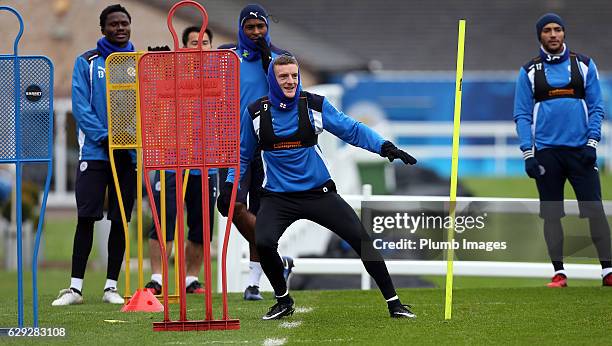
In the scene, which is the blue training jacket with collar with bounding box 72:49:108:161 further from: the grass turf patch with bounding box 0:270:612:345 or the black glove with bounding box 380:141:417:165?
the black glove with bounding box 380:141:417:165

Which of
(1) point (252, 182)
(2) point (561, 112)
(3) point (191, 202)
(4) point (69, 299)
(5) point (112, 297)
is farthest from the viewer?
(3) point (191, 202)

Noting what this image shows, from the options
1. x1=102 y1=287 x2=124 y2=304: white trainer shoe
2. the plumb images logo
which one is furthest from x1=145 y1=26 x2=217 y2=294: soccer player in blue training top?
the plumb images logo

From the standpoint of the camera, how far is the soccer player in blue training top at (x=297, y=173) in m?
9.10

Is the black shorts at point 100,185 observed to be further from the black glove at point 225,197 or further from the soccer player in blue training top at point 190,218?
the black glove at point 225,197

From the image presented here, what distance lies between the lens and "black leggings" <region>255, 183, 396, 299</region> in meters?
9.09

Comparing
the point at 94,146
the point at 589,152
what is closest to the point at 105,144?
the point at 94,146

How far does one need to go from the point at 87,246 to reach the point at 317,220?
2.56 metres

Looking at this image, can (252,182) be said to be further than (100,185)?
No

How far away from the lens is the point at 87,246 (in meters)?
10.9

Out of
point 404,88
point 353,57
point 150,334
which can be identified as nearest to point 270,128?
point 150,334

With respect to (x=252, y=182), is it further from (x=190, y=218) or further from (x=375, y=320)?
(x=375, y=320)

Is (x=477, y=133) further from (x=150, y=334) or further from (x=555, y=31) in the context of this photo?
(x=150, y=334)

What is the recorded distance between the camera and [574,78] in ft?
36.9

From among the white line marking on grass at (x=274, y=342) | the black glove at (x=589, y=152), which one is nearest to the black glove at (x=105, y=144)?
the white line marking on grass at (x=274, y=342)
